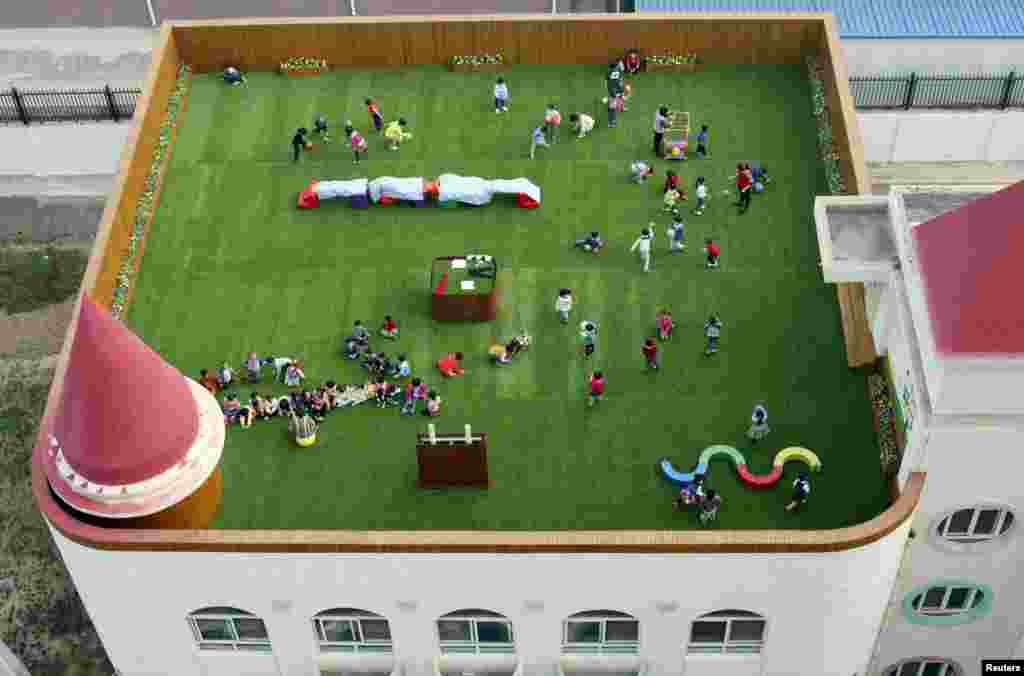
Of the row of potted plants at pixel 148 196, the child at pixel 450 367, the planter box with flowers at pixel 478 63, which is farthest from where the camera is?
the planter box with flowers at pixel 478 63

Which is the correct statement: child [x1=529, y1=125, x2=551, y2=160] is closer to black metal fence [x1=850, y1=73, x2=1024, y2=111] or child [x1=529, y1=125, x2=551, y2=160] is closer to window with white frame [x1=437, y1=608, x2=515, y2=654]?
window with white frame [x1=437, y1=608, x2=515, y2=654]

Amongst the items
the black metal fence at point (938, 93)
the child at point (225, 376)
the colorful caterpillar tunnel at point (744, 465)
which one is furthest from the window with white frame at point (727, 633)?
the black metal fence at point (938, 93)

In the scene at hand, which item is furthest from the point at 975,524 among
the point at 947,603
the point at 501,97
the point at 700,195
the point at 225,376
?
the point at 501,97

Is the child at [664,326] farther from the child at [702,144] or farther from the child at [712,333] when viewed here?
the child at [702,144]

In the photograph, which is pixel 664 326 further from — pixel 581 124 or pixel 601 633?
pixel 581 124

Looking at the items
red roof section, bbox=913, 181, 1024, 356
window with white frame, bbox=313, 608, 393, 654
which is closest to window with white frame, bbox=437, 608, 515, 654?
window with white frame, bbox=313, 608, 393, 654

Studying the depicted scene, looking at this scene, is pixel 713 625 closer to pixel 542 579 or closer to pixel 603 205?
pixel 542 579
